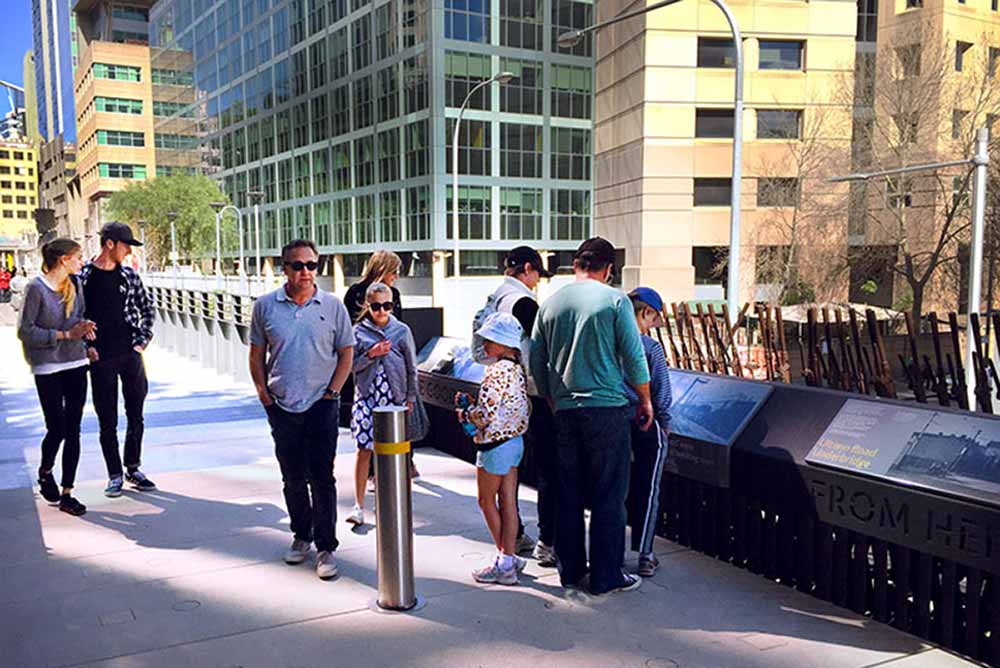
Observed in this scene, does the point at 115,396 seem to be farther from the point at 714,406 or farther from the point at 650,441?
the point at 714,406

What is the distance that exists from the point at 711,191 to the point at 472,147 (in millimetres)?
13990

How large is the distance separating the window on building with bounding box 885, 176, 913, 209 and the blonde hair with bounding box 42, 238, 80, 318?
33424mm

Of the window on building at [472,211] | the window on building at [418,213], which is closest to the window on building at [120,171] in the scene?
the window on building at [418,213]

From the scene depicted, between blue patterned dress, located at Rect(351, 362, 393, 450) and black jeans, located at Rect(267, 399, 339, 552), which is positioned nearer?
black jeans, located at Rect(267, 399, 339, 552)

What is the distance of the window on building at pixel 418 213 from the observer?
48.1 meters

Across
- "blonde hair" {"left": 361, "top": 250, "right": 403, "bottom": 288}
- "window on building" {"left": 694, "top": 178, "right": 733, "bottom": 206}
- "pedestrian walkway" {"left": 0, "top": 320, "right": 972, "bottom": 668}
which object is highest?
"window on building" {"left": 694, "top": 178, "right": 733, "bottom": 206}

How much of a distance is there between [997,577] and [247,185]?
243 ft

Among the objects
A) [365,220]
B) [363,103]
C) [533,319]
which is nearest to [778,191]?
[365,220]

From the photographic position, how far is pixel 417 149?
4853cm

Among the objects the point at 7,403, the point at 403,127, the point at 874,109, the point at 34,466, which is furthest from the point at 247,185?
the point at 34,466

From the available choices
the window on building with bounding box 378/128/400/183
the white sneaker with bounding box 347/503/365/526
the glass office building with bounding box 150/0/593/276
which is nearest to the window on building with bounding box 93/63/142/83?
the glass office building with bounding box 150/0/593/276

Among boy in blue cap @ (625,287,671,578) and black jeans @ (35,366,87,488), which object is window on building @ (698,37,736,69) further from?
black jeans @ (35,366,87,488)

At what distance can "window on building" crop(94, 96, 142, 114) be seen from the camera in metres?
93.2

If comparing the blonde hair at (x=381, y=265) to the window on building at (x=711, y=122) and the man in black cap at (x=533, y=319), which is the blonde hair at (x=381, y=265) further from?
the window on building at (x=711, y=122)
